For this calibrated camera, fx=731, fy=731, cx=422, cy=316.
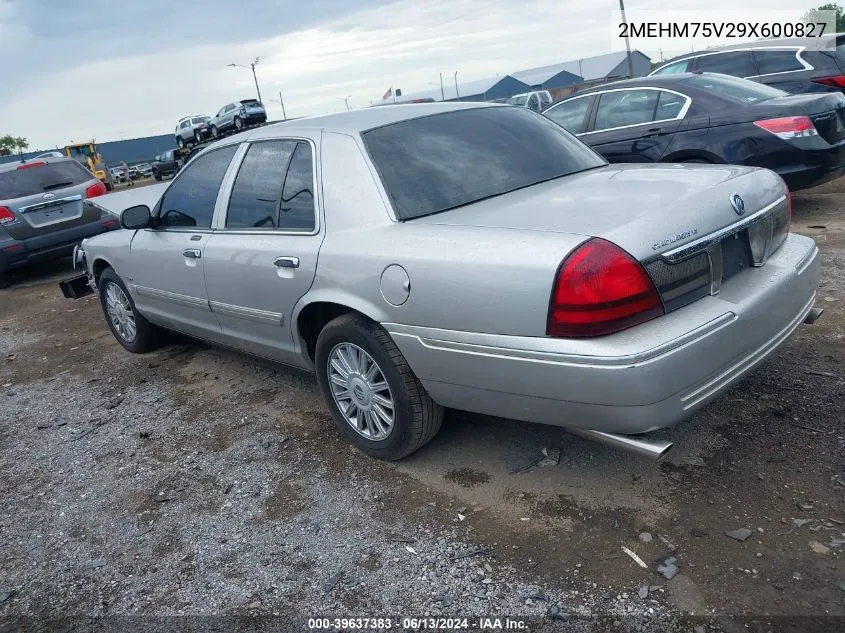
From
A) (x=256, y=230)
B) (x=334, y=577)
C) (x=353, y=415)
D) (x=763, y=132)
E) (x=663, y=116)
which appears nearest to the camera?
(x=334, y=577)

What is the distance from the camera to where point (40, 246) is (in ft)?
32.1

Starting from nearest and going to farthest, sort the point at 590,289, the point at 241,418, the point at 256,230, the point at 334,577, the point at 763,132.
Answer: the point at 590,289, the point at 334,577, the point at 256,230, the point at 241,418, the point at 763,132

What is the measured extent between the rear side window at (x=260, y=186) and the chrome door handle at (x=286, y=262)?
0.78ft

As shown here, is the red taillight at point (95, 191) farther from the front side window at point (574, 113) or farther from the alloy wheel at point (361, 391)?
the alloy wheel at point (361, 391)

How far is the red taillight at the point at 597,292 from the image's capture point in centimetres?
253

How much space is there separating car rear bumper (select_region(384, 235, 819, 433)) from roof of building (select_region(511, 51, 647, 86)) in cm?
5019

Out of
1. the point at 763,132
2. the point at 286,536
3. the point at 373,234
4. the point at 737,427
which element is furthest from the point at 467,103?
the point at 763,132

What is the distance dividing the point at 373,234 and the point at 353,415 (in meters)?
0.97

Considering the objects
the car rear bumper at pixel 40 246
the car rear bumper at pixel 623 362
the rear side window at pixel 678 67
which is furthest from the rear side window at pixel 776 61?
the car rear bumper at pixel 40 246

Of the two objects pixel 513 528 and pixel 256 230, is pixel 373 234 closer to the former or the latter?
pixel 256 230

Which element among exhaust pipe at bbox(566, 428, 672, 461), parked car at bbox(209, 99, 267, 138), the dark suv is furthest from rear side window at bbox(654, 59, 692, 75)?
parked car at bbox(209, 99, 267, 138)

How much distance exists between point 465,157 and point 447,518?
5.58ft

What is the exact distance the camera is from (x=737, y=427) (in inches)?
134

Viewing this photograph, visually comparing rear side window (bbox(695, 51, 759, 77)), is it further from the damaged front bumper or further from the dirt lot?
the damaged front bumper
